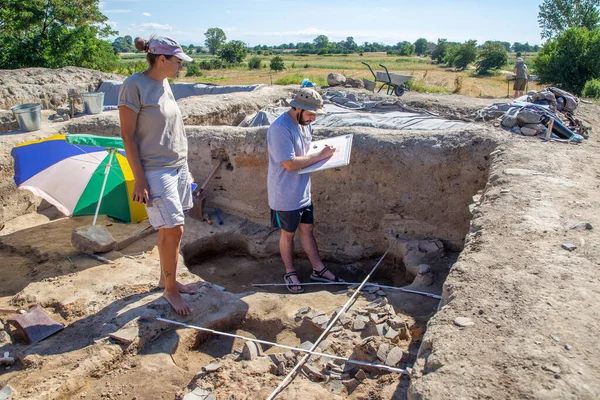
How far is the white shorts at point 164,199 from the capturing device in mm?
3268

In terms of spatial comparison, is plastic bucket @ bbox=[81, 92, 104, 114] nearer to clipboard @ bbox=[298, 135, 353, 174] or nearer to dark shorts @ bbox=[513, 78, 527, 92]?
clipboard @ bbox=[298, 135, 353, 174]

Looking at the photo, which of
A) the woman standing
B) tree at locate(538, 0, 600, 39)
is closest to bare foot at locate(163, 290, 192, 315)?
the woman standing

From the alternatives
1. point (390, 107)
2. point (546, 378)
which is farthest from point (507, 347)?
point (390, 107)

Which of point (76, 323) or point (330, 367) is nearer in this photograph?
point (330, 367)

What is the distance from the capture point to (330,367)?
299 cm

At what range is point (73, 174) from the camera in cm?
492

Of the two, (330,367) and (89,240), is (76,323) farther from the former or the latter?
(330,367)

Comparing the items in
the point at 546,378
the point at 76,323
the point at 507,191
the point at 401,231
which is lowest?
the point at 76,323

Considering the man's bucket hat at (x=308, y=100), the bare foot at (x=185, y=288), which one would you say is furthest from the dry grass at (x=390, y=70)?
the bare foot at (x=185, y=288)

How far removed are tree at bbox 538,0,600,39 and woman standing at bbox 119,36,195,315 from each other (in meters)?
33.5

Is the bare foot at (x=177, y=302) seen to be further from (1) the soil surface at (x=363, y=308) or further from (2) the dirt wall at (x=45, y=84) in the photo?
(2) the dirt wall at (x=45, y=84)

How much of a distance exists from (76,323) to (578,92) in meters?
18.5

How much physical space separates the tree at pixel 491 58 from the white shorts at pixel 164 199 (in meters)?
36.5

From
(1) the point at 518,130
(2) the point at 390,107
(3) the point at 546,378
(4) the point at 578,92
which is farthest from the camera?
(4) the point at 578,92
